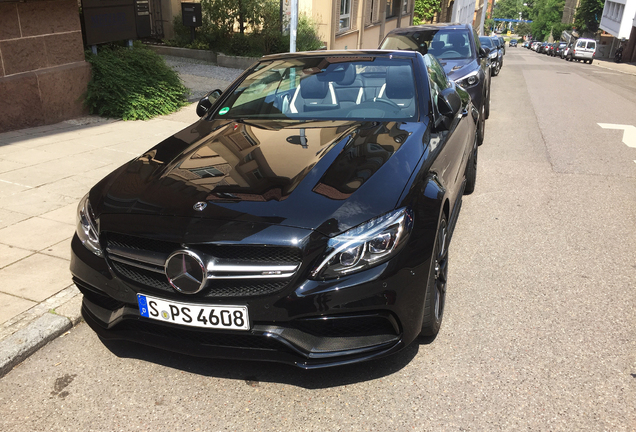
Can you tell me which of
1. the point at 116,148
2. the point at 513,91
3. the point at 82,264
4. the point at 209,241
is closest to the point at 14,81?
the point at 116,148

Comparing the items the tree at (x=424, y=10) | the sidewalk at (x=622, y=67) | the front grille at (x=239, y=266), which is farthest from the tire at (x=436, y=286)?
the sidewalk at (x=622, y=67)

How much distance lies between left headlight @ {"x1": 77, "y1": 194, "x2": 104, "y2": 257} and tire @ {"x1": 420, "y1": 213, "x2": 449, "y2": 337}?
5.45ft

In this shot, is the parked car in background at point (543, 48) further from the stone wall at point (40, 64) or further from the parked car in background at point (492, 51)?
the stone wall at point (40, 64)

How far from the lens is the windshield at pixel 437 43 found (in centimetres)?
1001

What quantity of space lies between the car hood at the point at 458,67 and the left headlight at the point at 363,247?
21.0 ft

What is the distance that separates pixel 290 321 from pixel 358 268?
38 cm

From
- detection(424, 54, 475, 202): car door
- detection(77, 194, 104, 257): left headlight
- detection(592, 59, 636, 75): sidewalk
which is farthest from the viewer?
detection(592, 59, 636, 75): sidewalk

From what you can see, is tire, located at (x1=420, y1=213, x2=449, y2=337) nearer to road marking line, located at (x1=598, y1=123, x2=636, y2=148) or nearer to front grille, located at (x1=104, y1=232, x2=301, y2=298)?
front grille, located at (x1=104, y1=232, x2=301, y2=298)

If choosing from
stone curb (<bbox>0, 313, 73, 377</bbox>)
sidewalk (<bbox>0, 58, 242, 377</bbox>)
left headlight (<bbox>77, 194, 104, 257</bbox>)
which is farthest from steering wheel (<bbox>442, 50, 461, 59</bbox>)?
stone curb (<bbox>0, 313, 73, 377</bbox>)

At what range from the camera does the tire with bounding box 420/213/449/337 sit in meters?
2.99

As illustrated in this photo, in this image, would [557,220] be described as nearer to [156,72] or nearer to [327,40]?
[156,72]

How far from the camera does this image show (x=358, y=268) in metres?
2.57

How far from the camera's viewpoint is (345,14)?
22.3 meters

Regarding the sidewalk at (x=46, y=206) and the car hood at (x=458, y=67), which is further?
the car hood at (x=458, y=67)
